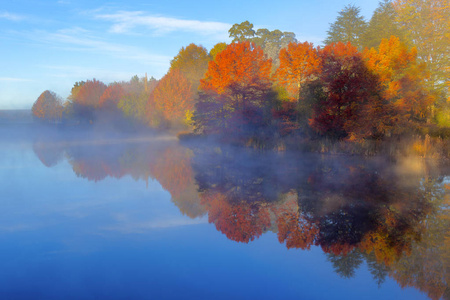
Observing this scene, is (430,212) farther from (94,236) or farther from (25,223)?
(25,223)

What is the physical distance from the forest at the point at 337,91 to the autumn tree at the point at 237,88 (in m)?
0.11

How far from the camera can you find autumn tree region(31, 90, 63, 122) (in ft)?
419

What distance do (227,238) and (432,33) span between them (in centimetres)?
4498

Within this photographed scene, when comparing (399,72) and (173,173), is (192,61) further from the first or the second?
(173,173)

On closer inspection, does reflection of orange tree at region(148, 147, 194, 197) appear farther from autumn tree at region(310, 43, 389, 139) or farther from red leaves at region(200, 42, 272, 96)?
red leaves at region(200, 42, 272, 96)

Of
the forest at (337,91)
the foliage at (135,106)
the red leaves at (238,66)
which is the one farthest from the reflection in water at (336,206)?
the foliage at (135,106)

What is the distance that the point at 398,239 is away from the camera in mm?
8047

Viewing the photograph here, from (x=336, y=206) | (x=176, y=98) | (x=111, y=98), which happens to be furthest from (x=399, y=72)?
(x=111, y=98)

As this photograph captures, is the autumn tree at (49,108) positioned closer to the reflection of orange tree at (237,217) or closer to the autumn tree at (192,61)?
the autumn tree at (192,61)

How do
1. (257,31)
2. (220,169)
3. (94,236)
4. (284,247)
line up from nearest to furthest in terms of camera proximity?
(284,247)
(94,236)
(220,169)
(257,31)

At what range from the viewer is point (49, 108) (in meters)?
128

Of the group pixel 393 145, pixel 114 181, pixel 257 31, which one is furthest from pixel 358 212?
pixel 257 31

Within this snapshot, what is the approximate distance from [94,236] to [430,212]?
959 cm

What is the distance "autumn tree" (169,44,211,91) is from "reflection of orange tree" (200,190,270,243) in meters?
51.1
